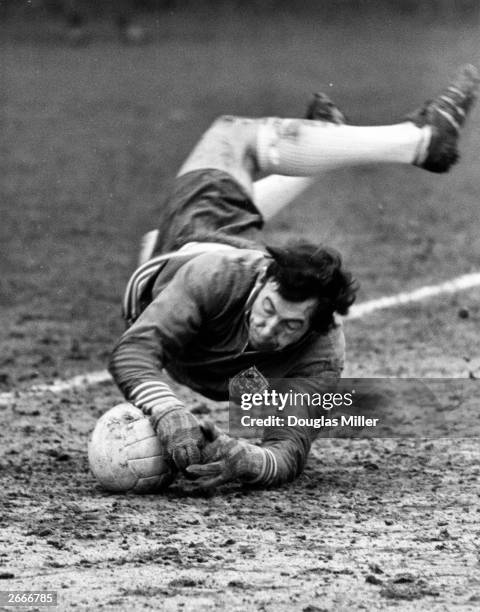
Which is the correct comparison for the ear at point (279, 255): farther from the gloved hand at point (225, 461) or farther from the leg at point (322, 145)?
the leg at point (322, 145)

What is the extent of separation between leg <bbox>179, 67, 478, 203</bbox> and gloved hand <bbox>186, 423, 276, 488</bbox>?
5.83 feet

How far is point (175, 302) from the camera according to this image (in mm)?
4973

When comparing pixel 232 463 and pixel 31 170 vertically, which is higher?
pixel 232 463

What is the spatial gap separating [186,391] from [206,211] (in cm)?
110

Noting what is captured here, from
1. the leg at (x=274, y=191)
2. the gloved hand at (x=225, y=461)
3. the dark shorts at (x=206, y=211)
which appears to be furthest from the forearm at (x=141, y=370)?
the leg at (x=274, y=191)

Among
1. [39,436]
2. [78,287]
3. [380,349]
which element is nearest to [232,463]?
[39,436]

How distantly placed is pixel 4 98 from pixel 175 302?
11475mm

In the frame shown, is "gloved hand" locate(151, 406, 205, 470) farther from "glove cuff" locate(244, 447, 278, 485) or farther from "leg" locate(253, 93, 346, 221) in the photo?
"leg" locate(253, 93, 346, 221)

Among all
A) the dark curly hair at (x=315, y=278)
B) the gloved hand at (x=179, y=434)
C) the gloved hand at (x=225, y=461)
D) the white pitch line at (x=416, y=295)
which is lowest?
the white pitch line at (x=416, y=295)

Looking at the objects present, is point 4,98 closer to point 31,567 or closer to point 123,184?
point 123,184

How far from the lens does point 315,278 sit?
4832 millimetres

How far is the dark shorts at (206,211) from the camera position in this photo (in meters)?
5.98

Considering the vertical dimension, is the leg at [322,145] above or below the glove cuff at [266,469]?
above

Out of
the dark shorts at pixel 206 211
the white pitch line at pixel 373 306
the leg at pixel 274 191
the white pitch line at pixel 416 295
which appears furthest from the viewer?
the white pitch line at pixel 416 295
